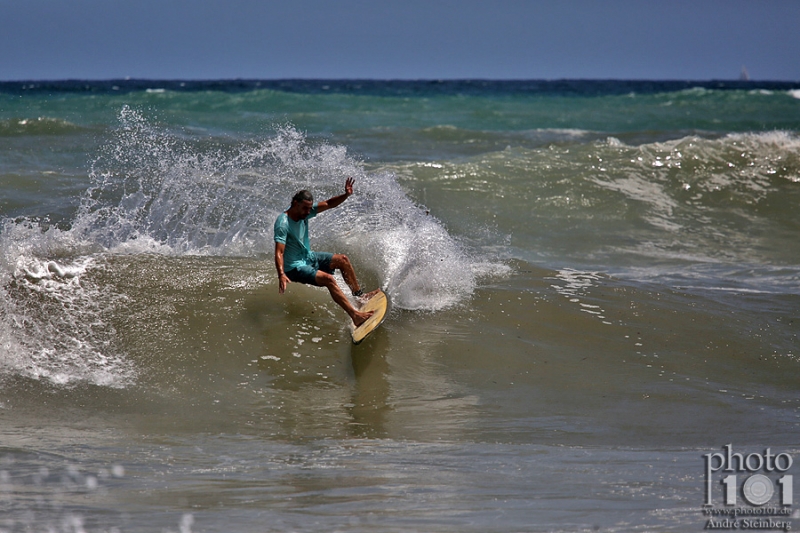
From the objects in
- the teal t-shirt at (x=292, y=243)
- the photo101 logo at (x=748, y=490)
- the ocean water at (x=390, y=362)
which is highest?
the teal t-shirt at (x=292, y=243)

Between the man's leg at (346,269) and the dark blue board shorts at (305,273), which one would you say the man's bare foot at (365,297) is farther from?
the dark blue board shorts at (305,273)

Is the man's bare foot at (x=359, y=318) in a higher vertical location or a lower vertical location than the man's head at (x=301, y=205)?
lower

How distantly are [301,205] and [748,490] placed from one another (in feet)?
13.2

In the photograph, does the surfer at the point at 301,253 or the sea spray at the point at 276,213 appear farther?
the sea spray at the point at 276,213

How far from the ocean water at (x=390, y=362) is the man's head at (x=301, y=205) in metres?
0.99

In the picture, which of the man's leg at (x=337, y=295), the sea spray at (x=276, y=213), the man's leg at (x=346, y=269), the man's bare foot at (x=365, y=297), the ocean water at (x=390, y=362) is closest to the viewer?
the ocean water at (x=390, y=362)

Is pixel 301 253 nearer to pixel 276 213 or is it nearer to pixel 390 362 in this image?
pixel 390 362

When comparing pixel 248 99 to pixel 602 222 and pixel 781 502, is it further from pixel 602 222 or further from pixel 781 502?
pixel 781 502

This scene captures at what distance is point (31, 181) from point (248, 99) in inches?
820

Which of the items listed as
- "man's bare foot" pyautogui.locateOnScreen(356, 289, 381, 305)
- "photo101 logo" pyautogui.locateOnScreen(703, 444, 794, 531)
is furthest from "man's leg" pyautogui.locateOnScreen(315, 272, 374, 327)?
"photo101 logo" pyautogui.locateOnScreen(703, 444, 794, 531)

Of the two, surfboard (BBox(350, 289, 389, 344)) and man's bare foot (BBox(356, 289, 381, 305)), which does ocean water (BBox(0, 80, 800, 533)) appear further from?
man's bare foot (BBox(356, 289, 381, 305))

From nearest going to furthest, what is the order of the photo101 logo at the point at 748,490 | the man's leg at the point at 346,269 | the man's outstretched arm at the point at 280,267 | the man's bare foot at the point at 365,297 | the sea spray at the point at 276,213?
the photo101 logo at the point at 748,490 < the man's outstretched arm at the point at 280,267 < the man's leg at the point at 346,269 < the man's bare foot at the point at 365,297 < the sea spray at the point at 276,213

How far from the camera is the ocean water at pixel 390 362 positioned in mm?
3916

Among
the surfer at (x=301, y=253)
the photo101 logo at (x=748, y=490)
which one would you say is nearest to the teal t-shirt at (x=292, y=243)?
the surfer at (x=301, y=253)
